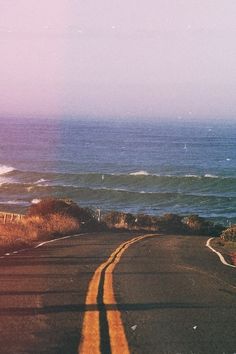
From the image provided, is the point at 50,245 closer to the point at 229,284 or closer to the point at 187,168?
the point at 229,284

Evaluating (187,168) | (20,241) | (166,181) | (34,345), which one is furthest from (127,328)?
(187,168)

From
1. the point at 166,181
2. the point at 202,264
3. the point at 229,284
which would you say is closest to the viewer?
the point at 229,284

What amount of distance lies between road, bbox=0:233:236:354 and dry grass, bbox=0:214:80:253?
10.4 feet

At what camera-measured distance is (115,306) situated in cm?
738

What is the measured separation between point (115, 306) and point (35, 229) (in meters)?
13.2

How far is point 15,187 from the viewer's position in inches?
2418

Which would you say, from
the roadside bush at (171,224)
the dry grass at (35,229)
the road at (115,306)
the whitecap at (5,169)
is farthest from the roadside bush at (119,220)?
the whitecap at (5,169)

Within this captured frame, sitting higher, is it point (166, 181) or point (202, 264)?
point (166, 181)

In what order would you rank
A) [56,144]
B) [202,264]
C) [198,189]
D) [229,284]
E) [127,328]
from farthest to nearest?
1. [56,144]
2. [198,189]
3. [202,264]
4. [229,284]
5. [127,328]

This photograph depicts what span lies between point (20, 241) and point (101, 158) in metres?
79.9

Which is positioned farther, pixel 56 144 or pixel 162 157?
pixel 56 144

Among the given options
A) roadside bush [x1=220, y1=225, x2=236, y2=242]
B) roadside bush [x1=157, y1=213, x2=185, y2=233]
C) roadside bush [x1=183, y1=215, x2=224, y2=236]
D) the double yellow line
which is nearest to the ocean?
roadside bush [x1=183, y1=215, x2=224, y2=236]

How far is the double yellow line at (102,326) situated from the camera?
18.1 ft

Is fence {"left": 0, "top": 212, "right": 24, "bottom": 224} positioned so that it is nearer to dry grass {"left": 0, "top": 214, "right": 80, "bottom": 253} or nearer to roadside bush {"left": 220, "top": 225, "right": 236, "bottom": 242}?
dry grass {"left": 0, "top": 214, "right": 80, "bottom": 253}
